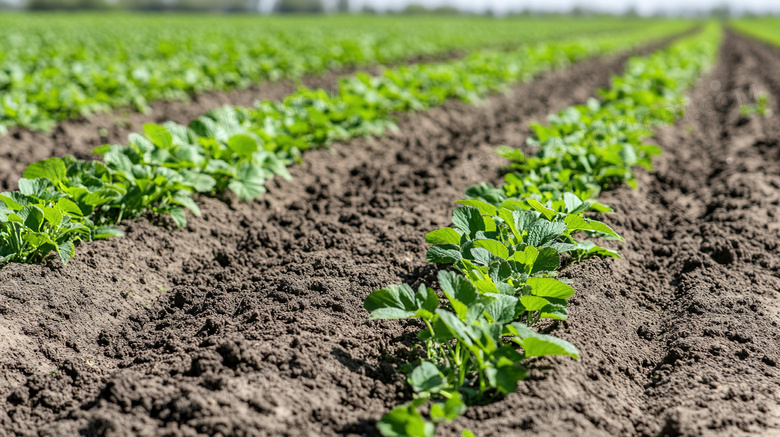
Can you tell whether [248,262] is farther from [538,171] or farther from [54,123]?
[54,123]

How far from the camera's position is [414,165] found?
224 inches

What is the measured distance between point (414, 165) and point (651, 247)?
2.45m

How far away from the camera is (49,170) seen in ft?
11.3

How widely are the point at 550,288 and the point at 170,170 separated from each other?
2.51m

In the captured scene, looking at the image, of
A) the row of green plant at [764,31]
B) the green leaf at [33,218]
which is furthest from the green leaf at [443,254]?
the row of green plant at [764,31]

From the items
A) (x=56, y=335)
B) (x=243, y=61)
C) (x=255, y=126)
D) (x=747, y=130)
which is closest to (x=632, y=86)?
(x=747, y=130)

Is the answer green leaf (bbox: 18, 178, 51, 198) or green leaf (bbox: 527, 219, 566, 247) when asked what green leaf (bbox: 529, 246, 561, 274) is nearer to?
green leaf (bbox: 527, 219, 566, 247)

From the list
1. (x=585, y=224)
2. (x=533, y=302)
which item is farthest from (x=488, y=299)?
(x=585, y=224)

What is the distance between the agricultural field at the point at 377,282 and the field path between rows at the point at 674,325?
0.05 ft

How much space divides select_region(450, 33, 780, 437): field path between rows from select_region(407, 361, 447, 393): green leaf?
16 centimetres

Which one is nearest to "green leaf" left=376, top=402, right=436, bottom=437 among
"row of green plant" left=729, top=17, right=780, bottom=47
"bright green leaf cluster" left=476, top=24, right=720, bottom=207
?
"bright green leaf cluster" left=476, top=24, right=720, bottom=207

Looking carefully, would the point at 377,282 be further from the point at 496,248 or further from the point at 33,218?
the point at 33,218

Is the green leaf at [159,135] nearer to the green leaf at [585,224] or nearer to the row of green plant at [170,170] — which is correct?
the row of green plant at [170,170]

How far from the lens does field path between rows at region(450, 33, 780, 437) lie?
2.23 metres
